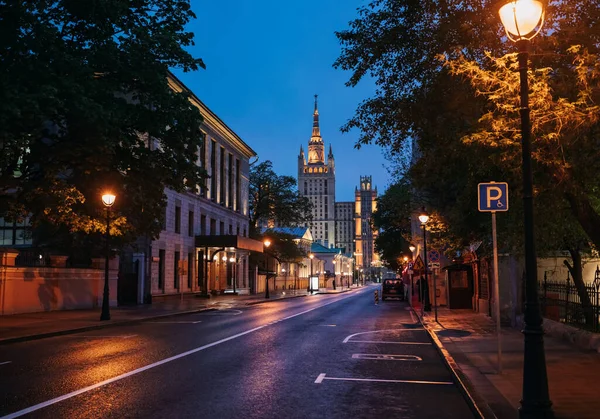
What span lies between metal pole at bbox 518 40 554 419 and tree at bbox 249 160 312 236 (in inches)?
2469

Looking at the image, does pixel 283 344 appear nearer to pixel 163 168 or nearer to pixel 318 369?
pixel 318 369

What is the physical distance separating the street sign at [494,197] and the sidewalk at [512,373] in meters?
2.96

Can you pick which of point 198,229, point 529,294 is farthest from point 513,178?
point 198,229

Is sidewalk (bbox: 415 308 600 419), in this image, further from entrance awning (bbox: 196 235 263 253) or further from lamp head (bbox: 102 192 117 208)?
entrance awning (bbox: 196 235 263 253)

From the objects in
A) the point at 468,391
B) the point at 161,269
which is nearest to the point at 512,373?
the point at 468,391

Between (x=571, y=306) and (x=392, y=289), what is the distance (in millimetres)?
37985

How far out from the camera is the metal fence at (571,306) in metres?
14.9

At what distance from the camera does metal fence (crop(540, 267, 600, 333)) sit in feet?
48.9

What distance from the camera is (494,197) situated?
10219 millimetres

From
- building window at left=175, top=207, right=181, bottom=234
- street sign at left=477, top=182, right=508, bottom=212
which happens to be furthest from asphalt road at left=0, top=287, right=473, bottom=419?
building window at left=175, top=207, right=181, bottom=234

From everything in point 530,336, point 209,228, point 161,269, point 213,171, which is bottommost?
point 530,336

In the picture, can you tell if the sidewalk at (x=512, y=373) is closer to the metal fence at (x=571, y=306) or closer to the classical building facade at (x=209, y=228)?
the metal fence at (x=571, y=306)

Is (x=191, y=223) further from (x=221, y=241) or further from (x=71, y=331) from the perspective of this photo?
(x=71, y=331)

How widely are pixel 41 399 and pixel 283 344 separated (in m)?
8.15
